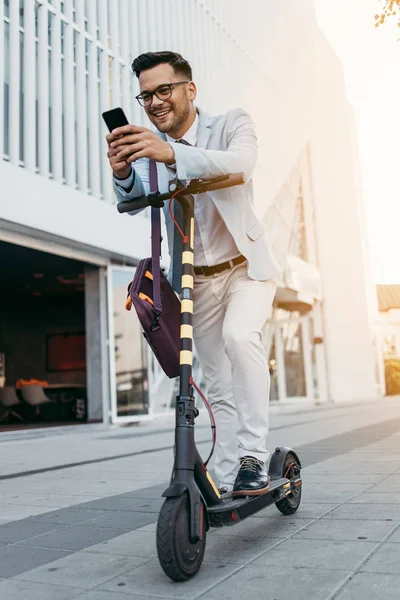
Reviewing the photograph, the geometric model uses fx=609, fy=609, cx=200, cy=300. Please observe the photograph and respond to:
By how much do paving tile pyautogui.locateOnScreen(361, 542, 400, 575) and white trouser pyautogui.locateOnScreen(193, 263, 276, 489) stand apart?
537 mm

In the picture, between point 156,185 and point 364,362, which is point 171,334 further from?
point 364,362

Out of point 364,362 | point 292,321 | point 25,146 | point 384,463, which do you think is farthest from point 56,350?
point 384,463

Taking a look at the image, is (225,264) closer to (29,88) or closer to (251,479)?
(251,479)

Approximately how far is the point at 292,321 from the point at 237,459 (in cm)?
2111

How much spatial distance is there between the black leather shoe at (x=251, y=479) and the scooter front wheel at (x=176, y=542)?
1.41 ft

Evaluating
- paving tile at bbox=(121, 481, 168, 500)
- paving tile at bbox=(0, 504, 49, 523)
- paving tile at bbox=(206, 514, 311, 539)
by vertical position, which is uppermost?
paving tile at bbox=(206, 514, 311, 539)

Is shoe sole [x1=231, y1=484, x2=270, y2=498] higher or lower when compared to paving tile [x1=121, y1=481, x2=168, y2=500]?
higher

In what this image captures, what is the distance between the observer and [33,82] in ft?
32.7

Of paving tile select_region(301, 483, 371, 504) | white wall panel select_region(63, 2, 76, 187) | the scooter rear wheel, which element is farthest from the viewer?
white wall panel select_region(63, 2, 76, 187)

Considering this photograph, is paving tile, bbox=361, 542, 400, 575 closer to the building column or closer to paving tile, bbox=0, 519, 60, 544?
paving tile, bbox=0, 519, 60, 544

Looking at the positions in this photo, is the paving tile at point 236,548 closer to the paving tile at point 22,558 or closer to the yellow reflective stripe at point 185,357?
the paving tile at point 22,558

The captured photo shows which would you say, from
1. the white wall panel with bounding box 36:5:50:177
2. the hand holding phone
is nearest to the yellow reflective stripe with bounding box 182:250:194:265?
the hand holding phone

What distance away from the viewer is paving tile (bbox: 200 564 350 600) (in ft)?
5.41

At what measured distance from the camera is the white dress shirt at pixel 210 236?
96.6 inches
